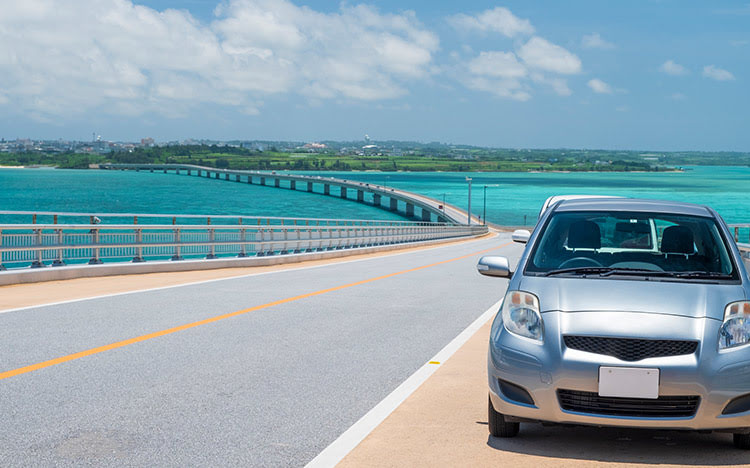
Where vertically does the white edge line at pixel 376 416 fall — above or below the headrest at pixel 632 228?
below

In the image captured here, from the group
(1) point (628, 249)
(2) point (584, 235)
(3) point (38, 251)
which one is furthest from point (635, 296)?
(3) point (38, 251)

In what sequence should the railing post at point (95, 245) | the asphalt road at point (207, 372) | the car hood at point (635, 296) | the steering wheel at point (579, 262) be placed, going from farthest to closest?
1. the railing post at point (95, 245)
2. the steering wheel at point (579, 262)
3. the asphalt road at point (207, 372)
4. the car hood at point (635, 296)

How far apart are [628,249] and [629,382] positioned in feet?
7.85

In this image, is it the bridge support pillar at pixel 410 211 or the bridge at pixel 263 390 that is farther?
the bridge support pillar at pixel 410 211

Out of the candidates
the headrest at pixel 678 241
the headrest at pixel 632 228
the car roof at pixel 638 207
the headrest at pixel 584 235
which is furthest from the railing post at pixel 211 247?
the headrest at pixel 678 241

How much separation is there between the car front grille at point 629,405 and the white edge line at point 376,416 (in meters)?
1.38

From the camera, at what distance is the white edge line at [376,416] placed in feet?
17.6

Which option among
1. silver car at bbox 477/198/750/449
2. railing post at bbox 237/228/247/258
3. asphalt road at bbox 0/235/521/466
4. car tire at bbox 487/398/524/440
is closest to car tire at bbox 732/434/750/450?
silver car at bbox 477/198/750/449

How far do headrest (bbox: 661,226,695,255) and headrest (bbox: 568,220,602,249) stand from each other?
530 millimetres

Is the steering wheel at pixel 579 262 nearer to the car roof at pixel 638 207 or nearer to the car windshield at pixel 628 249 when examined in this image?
the car windshield at pixel 628 249

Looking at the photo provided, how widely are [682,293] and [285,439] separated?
8.95 ft

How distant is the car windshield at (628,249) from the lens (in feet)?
20.4

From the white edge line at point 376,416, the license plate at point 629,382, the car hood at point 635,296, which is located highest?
the car hood at point 635,296

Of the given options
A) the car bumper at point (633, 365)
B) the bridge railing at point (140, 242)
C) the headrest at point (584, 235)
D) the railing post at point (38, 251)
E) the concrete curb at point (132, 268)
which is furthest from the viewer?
the bridge railing at point (140, 242)
